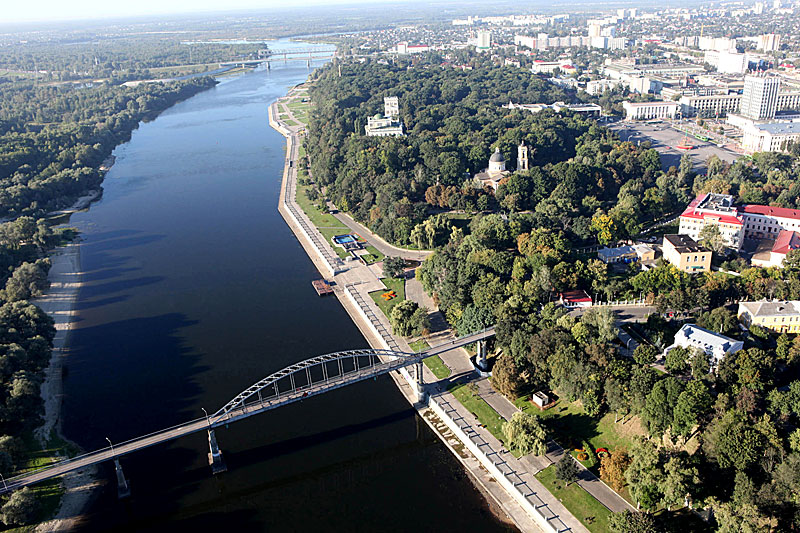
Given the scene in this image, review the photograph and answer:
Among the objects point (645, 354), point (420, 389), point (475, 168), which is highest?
point (475, 168)

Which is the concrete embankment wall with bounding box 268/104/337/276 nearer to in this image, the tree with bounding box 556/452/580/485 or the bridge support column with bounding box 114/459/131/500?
the bridge support column with bounding box 114/459/131/500

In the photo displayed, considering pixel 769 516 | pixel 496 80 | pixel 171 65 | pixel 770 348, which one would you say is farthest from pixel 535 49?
pixel 769 516

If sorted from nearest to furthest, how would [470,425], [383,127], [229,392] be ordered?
1. [470,425]
2. [229,392]
3. [383,127]

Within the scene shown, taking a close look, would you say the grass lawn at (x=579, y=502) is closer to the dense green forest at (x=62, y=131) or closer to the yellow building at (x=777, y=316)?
the yellow building at (x=777, y=316)

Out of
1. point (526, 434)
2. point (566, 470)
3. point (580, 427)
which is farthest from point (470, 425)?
point (566, 470)

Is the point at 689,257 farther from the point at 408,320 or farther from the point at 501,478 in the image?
the point at 501,478

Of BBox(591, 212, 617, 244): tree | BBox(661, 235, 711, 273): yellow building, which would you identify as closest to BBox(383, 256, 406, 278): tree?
BBox(591, 212, 617, 244): tree

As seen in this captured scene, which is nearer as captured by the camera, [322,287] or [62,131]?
[322,287]
